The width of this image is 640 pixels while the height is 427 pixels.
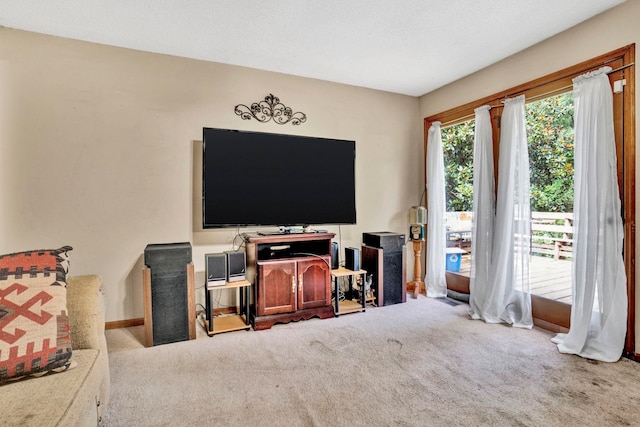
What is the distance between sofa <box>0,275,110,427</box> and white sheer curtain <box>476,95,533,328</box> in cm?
308

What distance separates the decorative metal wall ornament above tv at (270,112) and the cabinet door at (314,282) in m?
1.55

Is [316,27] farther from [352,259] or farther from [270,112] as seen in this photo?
[352,259]

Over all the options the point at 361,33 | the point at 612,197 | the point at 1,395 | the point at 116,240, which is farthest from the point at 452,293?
the point at 1,395

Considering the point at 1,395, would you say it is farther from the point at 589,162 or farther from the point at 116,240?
the point at 589,162

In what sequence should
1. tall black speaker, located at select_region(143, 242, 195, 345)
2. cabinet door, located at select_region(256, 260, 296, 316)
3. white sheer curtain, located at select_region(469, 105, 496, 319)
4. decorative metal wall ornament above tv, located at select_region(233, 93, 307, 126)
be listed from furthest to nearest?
decorative metal wall ornament above tv, located at select_region(233, 93, 307, 126)
white sheer curtain, located at select_region(469, 105, 496, 319)
cabinet door, located at select_region(256, 260, 296, 316)
tall black speaker, located at select_region(143, 242, 195, 345)

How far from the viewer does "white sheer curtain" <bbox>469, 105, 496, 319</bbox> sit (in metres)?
3.21

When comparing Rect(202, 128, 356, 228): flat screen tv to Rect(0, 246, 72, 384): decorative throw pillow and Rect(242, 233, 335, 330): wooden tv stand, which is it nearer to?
Rect(242, 233, 335, 330): wooden tv stand

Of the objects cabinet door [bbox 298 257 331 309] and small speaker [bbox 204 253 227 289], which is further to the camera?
cabinet door [bbox 298 257 331 309]

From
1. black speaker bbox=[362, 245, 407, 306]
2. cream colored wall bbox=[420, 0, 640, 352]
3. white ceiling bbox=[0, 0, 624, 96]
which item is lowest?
black speaker bbox=[362, 245, 407, 306]

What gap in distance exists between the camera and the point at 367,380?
2.05 metres

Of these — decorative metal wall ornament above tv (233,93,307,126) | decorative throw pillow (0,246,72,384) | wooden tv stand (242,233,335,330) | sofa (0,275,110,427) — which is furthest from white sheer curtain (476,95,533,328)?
decorative throw pillow (0,246,72,384)

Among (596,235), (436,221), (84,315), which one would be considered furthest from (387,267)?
(84,315)

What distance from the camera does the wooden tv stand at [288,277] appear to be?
9.60ft

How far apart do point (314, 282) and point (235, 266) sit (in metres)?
0.77
